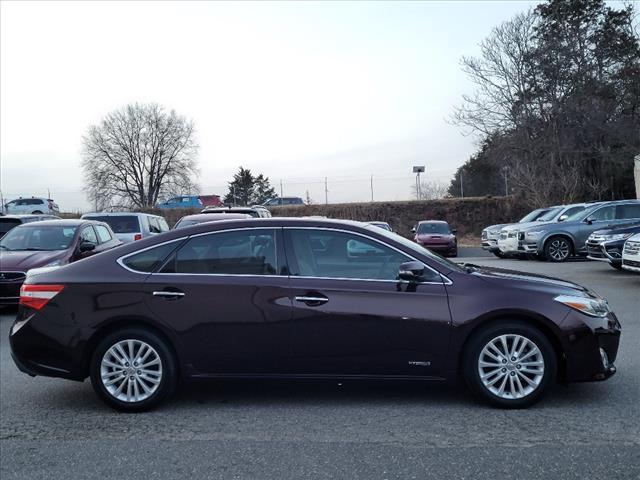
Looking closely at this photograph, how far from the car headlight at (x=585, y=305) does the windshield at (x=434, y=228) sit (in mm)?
20089

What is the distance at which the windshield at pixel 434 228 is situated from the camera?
25.2 meters

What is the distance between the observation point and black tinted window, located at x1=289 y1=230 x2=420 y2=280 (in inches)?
200

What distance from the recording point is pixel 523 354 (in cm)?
488

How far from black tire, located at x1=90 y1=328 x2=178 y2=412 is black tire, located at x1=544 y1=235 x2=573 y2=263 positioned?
48.8 ft

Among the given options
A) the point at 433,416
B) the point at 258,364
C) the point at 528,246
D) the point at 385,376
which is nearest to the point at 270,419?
the point at 258,364

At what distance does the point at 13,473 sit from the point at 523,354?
147 inches

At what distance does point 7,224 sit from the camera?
1486 centimetres

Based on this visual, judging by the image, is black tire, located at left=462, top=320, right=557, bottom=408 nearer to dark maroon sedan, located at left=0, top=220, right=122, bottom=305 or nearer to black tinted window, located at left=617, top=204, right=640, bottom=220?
dark maroon sedan, located at left=0, top=220, right=122, bottom=305

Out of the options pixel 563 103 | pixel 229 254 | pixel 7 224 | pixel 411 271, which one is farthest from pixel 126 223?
pixel 563 103

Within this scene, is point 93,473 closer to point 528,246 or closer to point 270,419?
point 270,419

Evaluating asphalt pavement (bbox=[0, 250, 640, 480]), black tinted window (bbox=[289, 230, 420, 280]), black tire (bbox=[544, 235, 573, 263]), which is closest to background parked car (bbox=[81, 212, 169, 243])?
asphalt pavement (bbox=[0, 250, 640, 480])

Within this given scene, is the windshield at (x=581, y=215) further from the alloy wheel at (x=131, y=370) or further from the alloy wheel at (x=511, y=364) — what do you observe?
the alloy wheel at (x=131, y=370)

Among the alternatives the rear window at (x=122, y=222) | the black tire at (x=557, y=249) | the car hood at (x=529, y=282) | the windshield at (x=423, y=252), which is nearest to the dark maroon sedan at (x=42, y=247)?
the rear window at (x=122, y=222)

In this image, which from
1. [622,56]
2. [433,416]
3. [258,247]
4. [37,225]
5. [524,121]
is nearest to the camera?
[433,416]
